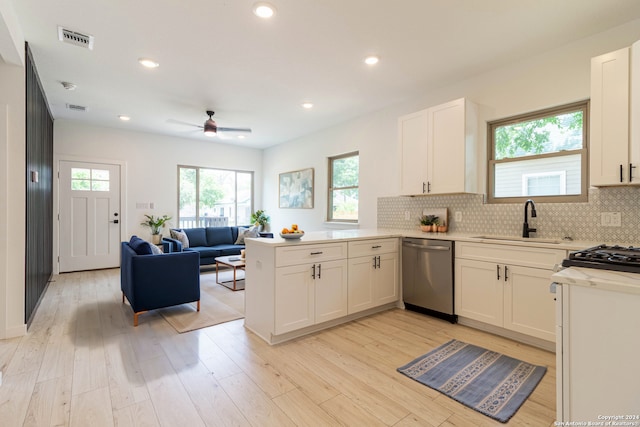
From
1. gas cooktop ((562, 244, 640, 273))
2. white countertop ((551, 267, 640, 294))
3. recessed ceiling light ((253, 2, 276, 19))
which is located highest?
recessed ceiling light ((253, 2, 276, 19))

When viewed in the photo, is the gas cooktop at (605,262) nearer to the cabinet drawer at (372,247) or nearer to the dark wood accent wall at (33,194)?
the cabinet drawer at (372,247)

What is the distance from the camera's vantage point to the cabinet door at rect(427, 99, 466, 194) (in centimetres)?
329

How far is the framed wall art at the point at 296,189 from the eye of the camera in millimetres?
6164

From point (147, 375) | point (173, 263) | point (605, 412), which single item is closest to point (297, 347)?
point (147, 375)

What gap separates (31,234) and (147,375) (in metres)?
2.25

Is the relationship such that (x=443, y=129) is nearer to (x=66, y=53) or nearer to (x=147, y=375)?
(x=147, y=375)

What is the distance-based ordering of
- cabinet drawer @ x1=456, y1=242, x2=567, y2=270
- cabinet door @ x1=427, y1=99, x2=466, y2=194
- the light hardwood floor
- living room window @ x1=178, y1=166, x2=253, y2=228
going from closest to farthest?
the light hardwood floor, cabinet drawer @ x1=456, y1=242, x2=567, y2=270, cabinet door @ x1=427, y1=99, x2=466, y2=194, living room window @ x1=178, y1=166, x2=253, y2=228

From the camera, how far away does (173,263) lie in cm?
330

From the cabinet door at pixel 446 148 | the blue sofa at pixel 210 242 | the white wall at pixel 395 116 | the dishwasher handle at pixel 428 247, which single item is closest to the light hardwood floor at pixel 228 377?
the dishwasher handle at pixel 428 247

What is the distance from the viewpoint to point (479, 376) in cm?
216

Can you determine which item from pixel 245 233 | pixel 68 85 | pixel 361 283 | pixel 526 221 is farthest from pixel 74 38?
pixel 526 221

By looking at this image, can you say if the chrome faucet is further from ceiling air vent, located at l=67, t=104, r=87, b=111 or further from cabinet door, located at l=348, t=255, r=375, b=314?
ceiling air vent, located at l=67, t=104, r=87, b=111

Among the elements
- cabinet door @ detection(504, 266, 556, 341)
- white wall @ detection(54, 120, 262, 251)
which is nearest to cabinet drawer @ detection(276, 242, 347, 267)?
cabinet door @ detection(504, 266, 556, 341)

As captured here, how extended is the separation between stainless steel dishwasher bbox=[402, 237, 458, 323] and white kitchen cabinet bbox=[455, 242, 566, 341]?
9 centimetres
